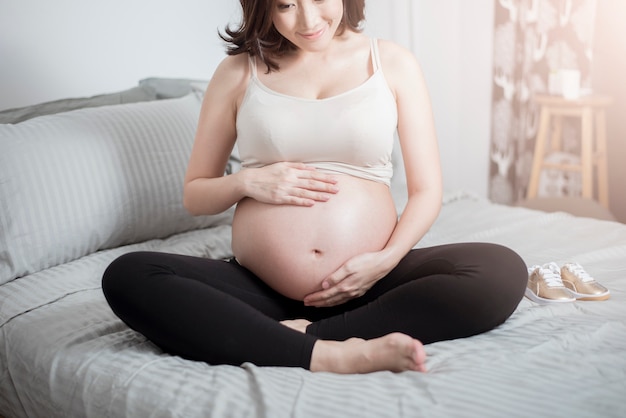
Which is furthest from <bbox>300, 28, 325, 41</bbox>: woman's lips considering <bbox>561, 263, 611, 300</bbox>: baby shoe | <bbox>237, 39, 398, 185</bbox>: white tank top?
<bbox>561, 263, 611, 300</bbox>: baby shoe

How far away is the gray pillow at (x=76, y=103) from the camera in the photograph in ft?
5.92

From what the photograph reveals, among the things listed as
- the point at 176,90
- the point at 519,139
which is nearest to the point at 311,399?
the point at 176,90

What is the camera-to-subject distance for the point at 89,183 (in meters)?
1.63

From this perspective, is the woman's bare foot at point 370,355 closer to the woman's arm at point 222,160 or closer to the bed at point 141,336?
the bed at point 141,336

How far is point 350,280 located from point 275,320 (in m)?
0.16

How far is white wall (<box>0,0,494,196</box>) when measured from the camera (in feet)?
6.68

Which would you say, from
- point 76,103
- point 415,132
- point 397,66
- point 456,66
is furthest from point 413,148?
point 456,66

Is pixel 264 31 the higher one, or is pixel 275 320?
pixel 264 31

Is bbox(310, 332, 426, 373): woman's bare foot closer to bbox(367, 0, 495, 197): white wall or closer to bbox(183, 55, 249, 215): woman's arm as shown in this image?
bbox(183, 55, 249, 215): woman's arm

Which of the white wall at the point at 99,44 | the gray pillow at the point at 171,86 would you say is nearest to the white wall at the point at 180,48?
the white wall at the point at 99,44

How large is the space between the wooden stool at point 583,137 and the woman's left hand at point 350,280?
2027mm

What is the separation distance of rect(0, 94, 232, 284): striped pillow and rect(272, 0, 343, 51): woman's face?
Result: 608mm

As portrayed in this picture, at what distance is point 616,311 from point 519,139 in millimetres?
2188

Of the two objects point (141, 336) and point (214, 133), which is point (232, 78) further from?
point (141, 336)
